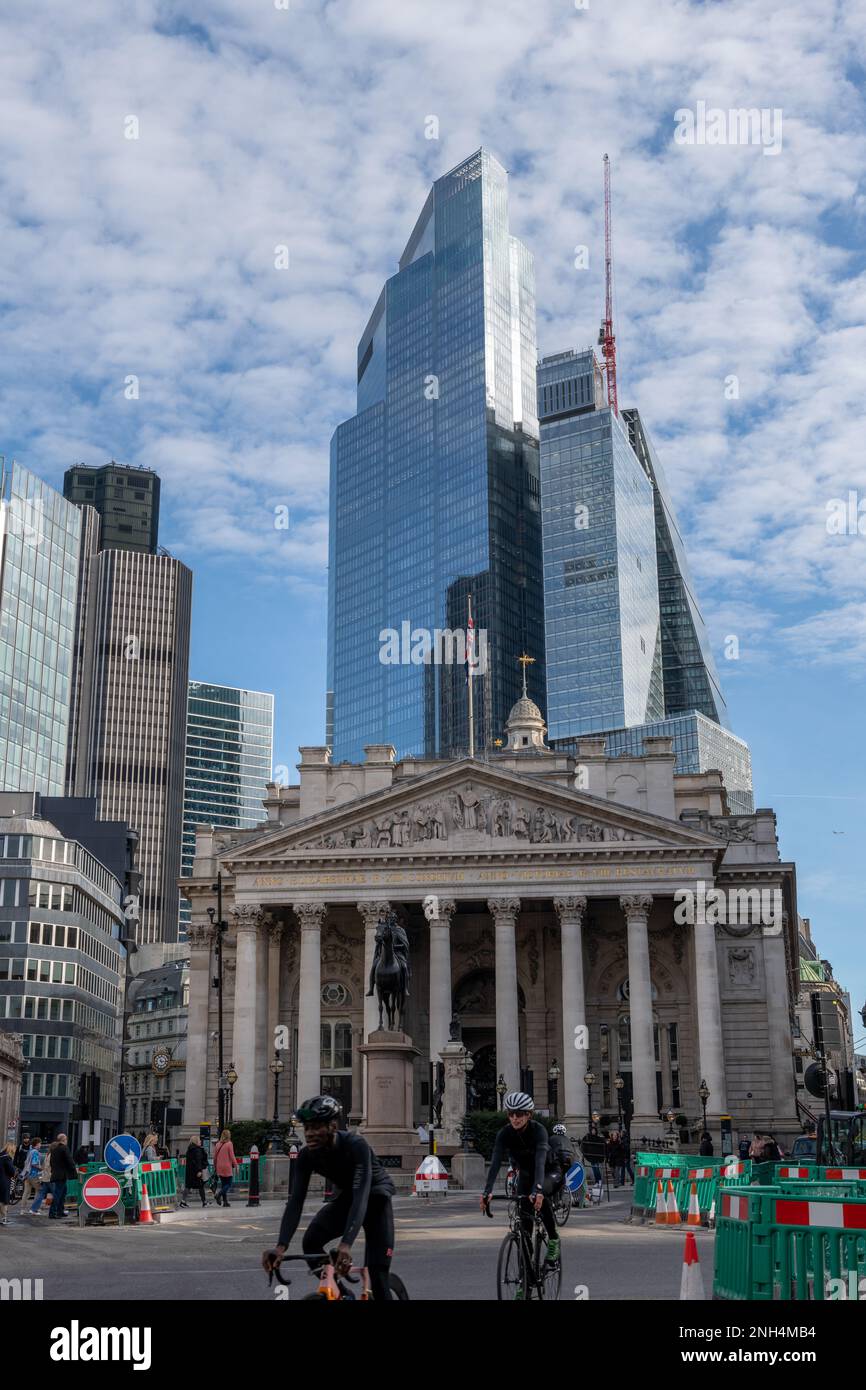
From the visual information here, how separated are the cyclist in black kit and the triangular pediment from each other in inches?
2118

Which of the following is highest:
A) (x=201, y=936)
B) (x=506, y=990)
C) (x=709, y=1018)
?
(x=201, y=936)

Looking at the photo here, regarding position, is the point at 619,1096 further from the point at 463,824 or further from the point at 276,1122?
the point at 276,1122

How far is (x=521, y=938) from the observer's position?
241 ft

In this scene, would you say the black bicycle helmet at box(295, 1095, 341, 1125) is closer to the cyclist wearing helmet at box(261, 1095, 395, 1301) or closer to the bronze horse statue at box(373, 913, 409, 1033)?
the cyclist wearing helmet at box(261, 1095, 395, 1301)

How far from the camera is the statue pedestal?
140 ft

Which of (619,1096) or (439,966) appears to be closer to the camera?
(439,966)

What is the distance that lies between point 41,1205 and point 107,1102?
292 feet

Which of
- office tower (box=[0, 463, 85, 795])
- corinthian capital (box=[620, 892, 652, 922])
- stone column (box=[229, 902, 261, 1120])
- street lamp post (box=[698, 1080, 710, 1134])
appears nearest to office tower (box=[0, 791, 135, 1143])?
stone column (box=[229, 902, 261, 1120])

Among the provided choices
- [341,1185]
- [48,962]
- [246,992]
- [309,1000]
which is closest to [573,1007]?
[309,1000]

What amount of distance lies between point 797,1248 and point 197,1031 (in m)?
64.8

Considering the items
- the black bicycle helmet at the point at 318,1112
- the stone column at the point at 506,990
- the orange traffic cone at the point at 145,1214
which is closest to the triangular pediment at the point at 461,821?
the stone column at the point at 506,990

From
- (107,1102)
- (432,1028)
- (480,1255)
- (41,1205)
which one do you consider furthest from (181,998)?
(480,1255)

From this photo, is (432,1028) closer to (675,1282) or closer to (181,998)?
(675,1282)
